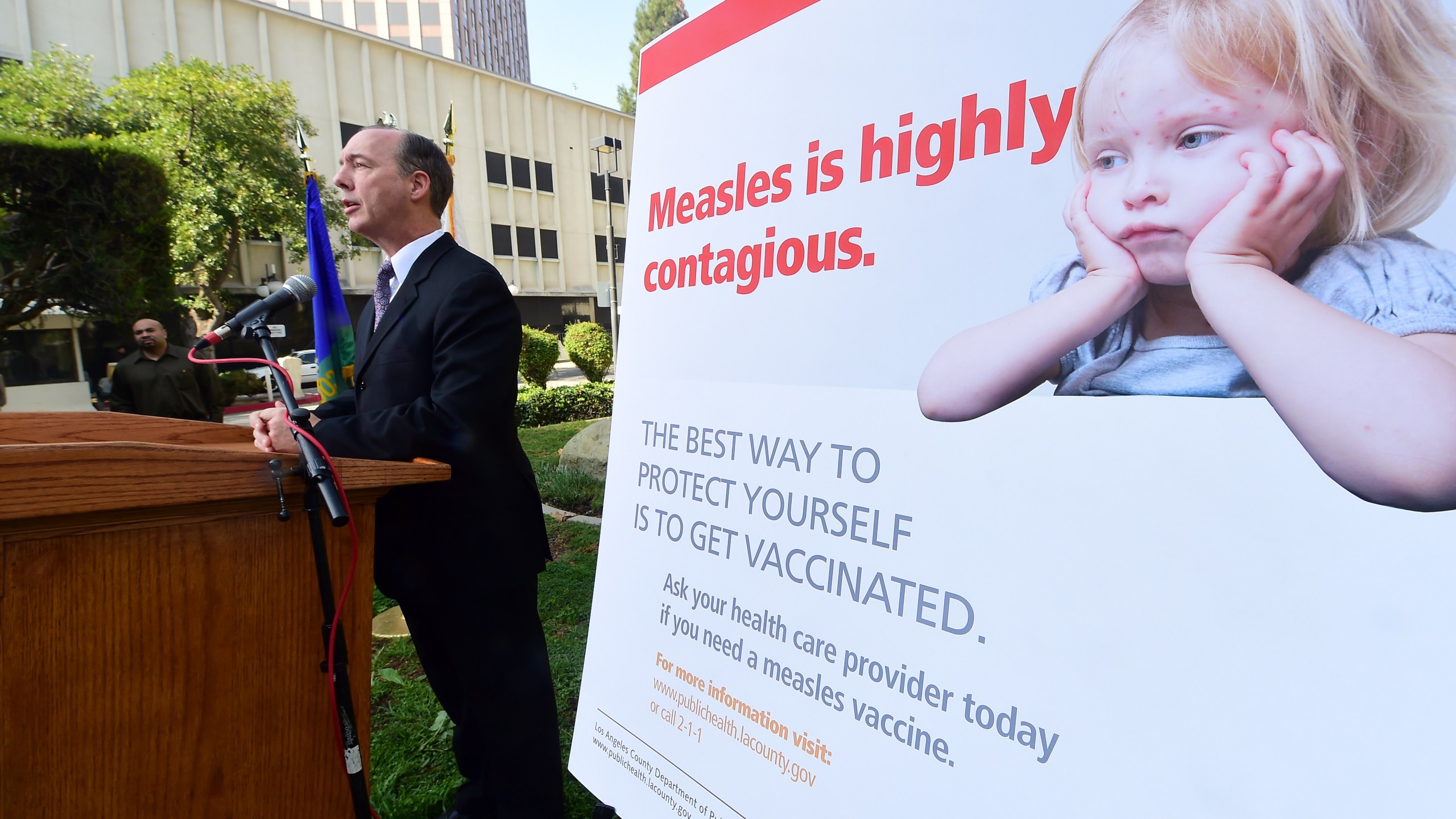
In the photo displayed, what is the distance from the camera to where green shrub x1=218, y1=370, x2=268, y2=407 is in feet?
54.5

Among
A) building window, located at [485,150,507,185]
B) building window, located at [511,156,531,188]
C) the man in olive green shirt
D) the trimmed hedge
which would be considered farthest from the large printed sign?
building window, located at [511,156,531,188]

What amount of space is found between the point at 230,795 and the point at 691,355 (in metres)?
1.23

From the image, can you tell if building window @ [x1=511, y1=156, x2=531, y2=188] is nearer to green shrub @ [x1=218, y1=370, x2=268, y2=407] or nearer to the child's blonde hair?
green shrub @ [x1=218, y1=370, x2=268, y2=407]

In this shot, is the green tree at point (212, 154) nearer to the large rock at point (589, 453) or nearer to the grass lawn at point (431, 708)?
the large rock at point (589, 453)

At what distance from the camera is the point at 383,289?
7.61ft

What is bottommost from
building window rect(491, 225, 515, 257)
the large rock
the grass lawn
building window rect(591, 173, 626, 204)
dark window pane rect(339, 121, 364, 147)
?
the grass lawn

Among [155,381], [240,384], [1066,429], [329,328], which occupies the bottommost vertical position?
[240,384]

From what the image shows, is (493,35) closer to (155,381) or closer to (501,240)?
(501,240)

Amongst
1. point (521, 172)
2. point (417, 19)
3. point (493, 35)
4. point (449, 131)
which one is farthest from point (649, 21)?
point (493, 35)

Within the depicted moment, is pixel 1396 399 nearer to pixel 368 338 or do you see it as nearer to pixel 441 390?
pixel 441 390

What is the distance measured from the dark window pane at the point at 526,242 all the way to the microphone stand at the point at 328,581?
28.5 metres

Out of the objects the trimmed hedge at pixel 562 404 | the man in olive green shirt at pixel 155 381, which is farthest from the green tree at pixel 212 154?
the man in olive green shirt at pixel 155 381

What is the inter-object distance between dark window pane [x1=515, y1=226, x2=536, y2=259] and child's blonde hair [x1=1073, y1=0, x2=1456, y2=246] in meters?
29.4

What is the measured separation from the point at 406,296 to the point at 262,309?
1.32ft
